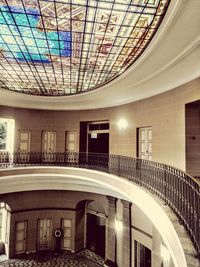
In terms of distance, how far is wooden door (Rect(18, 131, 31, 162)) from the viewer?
43.4 ft

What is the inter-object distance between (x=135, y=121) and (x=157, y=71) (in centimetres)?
392

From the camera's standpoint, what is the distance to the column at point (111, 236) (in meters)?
11.5

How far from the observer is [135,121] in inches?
431

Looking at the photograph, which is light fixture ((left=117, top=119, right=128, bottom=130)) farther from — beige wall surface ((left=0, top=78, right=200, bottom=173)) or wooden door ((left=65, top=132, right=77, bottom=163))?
wooden door ((left=65, top=132, right=77, bottom=163))

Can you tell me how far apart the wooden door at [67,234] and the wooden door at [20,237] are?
6.80ft

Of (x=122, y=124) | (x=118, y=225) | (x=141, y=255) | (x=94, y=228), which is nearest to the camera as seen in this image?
(x=141, y=255)

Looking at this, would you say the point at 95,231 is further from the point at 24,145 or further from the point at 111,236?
the point at 24,145

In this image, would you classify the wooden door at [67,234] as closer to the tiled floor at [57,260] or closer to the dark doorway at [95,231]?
Result: the tiled floor at [57,260]

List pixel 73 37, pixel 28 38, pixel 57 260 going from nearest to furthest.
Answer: pixel 73 37 < pixel 28 38 < pixel 57 260

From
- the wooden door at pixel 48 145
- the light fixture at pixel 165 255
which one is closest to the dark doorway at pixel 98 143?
the wooden door at pixel 48 145

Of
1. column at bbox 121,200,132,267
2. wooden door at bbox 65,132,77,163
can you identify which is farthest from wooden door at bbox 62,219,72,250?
column at bbox 121,200,132,267

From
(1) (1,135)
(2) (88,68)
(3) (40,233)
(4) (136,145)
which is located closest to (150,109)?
(4) (136,145)

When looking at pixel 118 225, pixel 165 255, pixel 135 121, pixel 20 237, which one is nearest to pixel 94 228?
pixel 118 225

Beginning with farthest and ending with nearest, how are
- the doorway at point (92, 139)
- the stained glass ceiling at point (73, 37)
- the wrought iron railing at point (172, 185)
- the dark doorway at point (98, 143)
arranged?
1. the dark doorway at point (98, 143)
2. the doorway at point (92, 139)
3. the stained glass ceiling at point (73, 37)
4. the wrought iron railing at point (172, 185)
